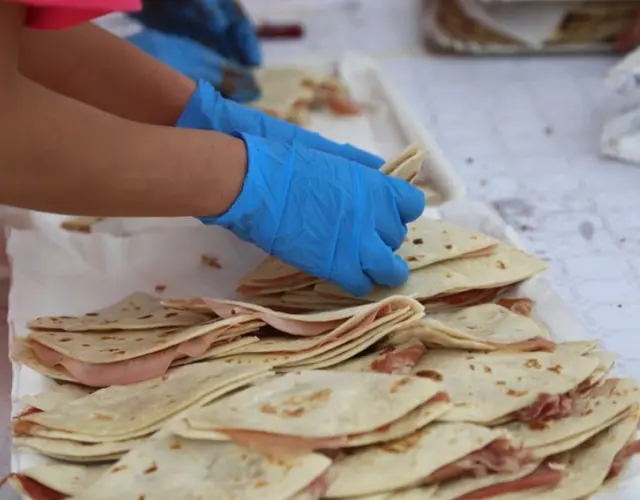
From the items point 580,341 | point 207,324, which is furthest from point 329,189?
point 580,341

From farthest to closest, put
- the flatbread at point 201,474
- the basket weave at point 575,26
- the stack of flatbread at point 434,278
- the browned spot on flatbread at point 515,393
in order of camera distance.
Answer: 1. the basket weave at point 575,26
2. the stack of flatbread at point 434,278
3. the browned spot on flatbread at point 515,393
4. the flatbread at point 201,474

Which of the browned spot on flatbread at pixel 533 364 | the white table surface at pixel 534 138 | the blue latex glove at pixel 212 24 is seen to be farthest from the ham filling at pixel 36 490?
the blue latex glove at pixel 212 24

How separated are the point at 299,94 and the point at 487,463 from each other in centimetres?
106

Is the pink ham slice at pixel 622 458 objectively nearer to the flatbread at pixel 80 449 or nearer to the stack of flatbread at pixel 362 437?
the stack of flatbread at pixel 362 437

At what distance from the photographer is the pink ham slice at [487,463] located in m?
0.76

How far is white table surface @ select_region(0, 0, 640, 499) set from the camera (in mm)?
1274

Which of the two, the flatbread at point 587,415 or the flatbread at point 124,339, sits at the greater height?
the flatbread at point 587,415

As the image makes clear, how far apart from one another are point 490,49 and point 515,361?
51.8 inches

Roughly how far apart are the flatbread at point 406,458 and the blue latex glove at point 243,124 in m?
0.50

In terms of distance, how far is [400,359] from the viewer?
0.88 meters

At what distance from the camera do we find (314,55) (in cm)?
207

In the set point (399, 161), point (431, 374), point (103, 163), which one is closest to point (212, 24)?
point (399, 161)

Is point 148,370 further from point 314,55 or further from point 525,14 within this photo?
point 525,14

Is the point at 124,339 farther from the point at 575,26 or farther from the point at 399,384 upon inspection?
the point at 575,26
